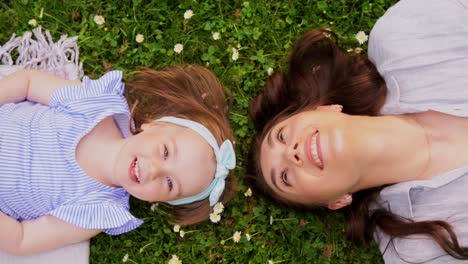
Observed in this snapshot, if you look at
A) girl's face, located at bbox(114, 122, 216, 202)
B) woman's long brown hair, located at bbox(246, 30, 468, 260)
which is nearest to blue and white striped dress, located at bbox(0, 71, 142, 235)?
girl's face, located at bbox(114, 122, 216, 202)

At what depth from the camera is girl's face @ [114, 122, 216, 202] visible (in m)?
2.76

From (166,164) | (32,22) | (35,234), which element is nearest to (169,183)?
(166,164)

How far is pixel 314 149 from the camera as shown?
2707 mm

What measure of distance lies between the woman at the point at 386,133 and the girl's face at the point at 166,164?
367 mm

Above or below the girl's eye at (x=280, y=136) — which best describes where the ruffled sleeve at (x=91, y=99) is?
above

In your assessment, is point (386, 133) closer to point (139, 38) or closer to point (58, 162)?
point (139, 38)

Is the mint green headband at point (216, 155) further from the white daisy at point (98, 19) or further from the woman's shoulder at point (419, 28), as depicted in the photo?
the woman's shoulder at point (419, 28)

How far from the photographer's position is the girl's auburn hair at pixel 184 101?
10.2ft

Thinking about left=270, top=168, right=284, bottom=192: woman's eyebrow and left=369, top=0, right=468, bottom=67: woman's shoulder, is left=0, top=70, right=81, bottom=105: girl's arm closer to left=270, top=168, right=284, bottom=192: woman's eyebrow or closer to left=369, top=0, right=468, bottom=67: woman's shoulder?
left=270, top=168, right=284, bottom=192: woman's eyebrow

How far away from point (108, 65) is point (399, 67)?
182 cm

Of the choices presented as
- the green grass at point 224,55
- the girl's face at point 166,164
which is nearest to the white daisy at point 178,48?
the green grass at point 224,55

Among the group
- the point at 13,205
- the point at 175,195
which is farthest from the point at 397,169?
the point at 13,205

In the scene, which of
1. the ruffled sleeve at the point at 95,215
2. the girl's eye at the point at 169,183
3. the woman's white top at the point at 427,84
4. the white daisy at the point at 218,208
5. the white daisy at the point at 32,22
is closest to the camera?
the girl's eye at the point at 169,183

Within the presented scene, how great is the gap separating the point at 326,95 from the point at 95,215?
152 centimetres
